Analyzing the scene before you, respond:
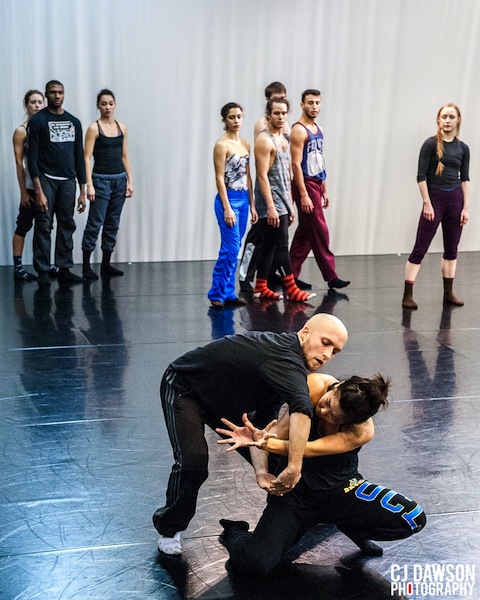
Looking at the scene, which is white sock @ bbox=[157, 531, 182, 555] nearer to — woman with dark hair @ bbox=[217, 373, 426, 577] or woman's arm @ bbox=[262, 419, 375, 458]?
woman with dark hair @ bbox=[217, 373, 426, 577]

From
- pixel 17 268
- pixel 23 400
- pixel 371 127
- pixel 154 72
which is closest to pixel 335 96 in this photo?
pixel 371 127

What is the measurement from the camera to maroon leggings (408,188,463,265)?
5.94 meters

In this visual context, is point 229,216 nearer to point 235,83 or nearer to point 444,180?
point 444,180

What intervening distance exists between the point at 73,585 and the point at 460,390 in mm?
2402

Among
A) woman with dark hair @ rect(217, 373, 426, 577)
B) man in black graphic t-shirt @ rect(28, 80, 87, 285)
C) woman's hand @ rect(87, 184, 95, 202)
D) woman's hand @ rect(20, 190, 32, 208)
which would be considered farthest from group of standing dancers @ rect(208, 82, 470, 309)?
woman with dark hair @ rect(217, 373, 426, 577)

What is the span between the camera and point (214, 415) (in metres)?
2.72

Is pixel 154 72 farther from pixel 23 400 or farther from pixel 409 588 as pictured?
pixel 409 588

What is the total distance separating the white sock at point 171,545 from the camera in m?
2.64

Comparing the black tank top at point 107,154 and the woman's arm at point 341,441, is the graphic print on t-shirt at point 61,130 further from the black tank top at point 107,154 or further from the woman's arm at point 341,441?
the woman's arm at point 341,441

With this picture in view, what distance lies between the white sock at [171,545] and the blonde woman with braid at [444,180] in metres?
3.76

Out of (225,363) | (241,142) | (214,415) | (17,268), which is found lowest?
(17,268)

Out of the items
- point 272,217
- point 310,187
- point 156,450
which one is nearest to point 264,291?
point 272,217

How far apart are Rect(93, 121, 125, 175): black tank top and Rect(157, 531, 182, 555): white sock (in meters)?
4.86

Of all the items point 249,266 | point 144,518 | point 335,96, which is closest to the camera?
point 144,518
